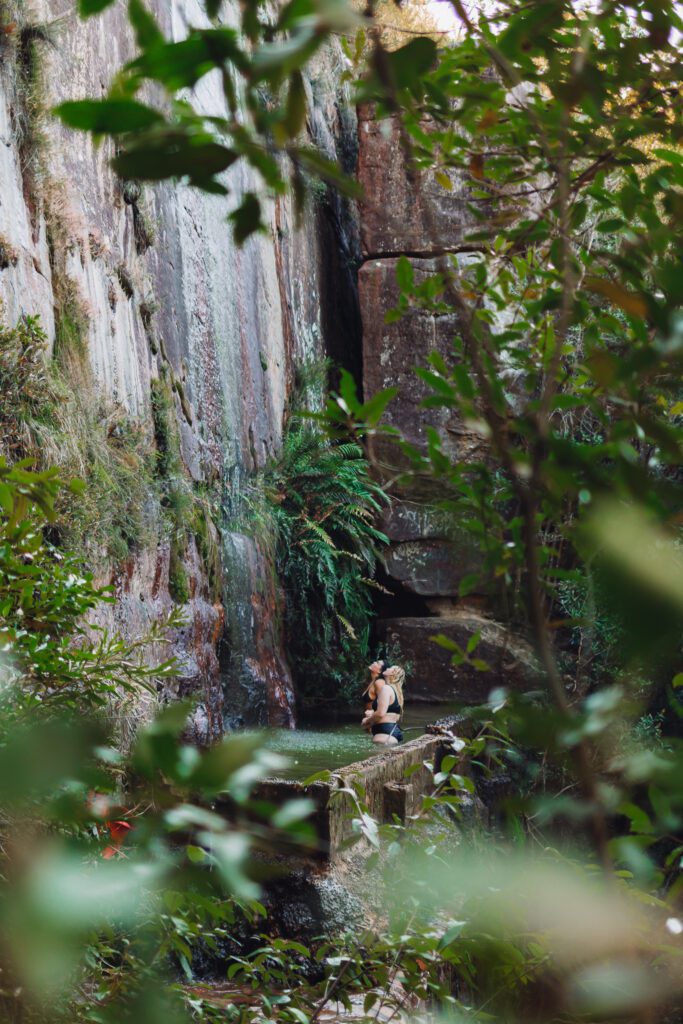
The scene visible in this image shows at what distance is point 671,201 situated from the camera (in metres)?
0.81

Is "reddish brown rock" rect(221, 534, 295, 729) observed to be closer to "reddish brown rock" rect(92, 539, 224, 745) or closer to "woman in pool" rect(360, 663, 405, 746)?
"reddish brown rock" rect(92, 539, 224, 745)

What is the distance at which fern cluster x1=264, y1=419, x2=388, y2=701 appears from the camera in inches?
400

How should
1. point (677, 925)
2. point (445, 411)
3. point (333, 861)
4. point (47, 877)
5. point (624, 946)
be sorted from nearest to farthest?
1. point (47, 877)
2. point (624, 946)
3. point (677, 925)
4. point (333, 861)
5. point (445, 411)

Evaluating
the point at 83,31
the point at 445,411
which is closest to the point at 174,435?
the point at 83,31

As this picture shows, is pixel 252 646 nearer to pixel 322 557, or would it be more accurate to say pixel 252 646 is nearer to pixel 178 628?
pixel 322 557

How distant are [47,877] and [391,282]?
11213 millimetres

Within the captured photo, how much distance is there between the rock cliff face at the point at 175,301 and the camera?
218 inches

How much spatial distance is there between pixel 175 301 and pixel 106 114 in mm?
7837

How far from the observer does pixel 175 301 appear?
805 centimetres

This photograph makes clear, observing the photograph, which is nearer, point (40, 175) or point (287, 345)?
point (40, 175)

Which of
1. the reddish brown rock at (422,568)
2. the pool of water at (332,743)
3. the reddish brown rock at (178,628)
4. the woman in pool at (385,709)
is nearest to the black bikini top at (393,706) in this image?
the woman in pool at (385,709)

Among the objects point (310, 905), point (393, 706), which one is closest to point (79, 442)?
point (310, 905)

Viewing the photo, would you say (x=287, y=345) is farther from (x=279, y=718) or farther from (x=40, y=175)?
(x=40, y=175)

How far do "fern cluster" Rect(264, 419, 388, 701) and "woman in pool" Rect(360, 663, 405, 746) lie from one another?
219 centimetres
